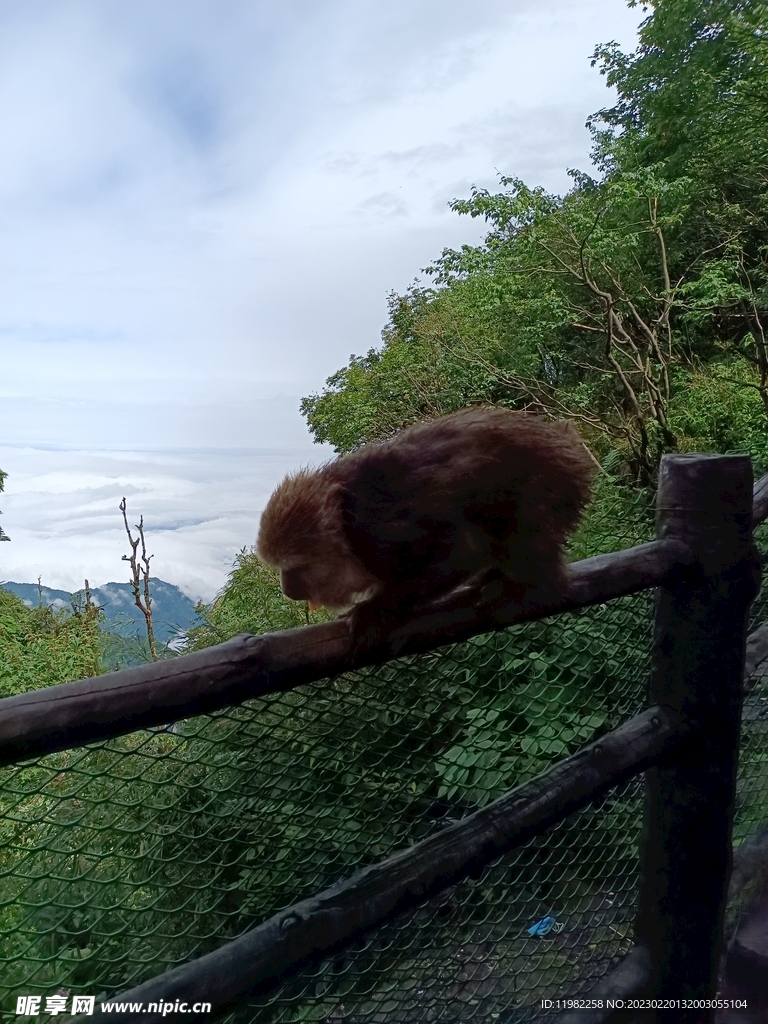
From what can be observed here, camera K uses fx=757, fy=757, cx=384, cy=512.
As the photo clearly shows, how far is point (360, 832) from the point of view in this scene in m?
1.10

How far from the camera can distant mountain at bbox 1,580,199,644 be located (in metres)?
3.84

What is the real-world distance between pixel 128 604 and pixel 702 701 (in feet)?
13.5

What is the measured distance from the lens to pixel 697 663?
3.85 feet

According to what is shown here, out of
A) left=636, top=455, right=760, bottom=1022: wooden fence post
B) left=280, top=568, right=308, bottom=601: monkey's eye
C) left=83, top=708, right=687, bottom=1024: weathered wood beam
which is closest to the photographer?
left=83, top=708, right=687, bottom=1024: weathered wood beam

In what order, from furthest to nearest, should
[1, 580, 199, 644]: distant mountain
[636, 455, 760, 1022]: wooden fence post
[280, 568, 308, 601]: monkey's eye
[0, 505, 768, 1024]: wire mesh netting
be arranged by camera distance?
[1, 580, 199, 644]: distant mountain → [280, 568, 308, 601]: monkey's eye → [636, 455, 760, 1022]: wooden fence post → [0, 505, 768, 1024]: wire mesh netting

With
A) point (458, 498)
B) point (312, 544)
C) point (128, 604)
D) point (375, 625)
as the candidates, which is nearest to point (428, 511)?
point (458, 498)

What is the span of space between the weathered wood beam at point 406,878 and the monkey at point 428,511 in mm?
317

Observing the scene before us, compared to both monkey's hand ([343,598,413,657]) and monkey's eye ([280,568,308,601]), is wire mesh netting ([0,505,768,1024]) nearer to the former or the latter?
monkey's hand ([343,598,413,657])

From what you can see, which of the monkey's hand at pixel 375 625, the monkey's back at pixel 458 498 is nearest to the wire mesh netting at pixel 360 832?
the monkey's hand at pixel 375 625

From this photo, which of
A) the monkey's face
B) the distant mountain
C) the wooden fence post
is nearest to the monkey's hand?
the monkey's face

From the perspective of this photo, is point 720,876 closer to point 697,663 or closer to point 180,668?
point 697,663

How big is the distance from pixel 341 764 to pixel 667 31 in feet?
26.2

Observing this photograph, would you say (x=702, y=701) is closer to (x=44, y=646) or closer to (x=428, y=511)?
(x=428, y=511)

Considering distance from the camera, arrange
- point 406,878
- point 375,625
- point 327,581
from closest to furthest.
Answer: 1. point 406,878
2. point 375,625
3. point 327,581
